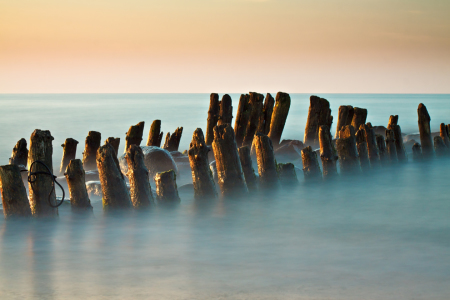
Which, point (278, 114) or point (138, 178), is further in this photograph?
point (278, 114)

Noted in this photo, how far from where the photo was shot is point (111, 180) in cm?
648

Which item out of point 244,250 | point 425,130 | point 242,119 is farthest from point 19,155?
point 425,130

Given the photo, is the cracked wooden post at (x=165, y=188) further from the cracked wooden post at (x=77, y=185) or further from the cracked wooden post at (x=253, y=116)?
the cracked wooden post at (x=253, y=116)

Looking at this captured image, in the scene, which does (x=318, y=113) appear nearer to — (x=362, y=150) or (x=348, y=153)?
A: (x=362, y=150)

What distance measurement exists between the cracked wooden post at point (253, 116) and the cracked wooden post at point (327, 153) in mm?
3212

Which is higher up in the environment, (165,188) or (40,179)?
(40,179)

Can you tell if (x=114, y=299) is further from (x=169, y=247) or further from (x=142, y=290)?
(x=169, y=247)

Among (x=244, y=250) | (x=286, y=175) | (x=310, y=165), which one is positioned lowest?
(x=244, y=250)

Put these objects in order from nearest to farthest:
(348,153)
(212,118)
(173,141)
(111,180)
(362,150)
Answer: (111,180) → (348,153) → (362,150) → (212,118) → (173,141)

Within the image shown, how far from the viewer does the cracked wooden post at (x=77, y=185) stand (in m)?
6.28

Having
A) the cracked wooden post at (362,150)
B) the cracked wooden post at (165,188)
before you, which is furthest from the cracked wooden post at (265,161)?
the cracked wooden post at (362,150)

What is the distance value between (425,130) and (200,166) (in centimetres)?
739

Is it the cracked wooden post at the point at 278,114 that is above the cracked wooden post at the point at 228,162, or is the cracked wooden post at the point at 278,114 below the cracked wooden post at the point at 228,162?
above

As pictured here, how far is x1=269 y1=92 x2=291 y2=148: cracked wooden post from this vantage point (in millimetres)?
12281
